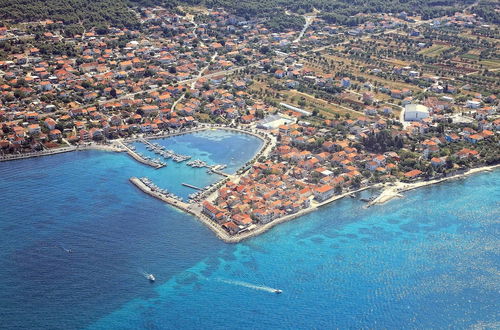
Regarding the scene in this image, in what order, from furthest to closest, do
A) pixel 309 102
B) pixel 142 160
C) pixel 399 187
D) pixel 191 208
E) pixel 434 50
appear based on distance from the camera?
pixel 434 50
pixel 309 102
pixel 142 160
pixel 399 187
pixel 191 208

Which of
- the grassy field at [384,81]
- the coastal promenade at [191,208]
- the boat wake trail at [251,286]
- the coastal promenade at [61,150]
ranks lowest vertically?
the boat wake trail at [251,286]

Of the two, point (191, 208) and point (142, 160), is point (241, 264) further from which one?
point (142, 160)

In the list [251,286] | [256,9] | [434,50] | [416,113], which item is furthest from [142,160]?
[256,9]

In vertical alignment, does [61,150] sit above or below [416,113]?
below

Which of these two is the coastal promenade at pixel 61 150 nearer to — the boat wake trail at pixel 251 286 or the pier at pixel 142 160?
the pier at pixel 142 160

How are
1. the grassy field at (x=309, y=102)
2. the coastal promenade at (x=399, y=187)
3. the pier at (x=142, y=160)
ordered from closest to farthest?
the coastal promenade at (x=399, y=187), the pier at (x=142, y=160), the grassy field at (x=309, y=102)

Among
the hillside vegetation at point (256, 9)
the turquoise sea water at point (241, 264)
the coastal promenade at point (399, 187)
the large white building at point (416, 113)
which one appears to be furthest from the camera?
the hillside vegetation at point (256, 9)

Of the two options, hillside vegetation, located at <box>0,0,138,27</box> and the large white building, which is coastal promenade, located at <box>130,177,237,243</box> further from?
hillside vegetation, located at <box>0,0,138,27</box>

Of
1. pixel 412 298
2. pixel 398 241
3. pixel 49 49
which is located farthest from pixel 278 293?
pixel 49 49

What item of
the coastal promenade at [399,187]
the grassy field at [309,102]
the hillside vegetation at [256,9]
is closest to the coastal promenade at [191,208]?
the coastal promenade at [399,187]

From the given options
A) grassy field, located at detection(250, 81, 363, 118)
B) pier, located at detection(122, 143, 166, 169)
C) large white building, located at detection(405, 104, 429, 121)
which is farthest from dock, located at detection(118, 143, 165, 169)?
large white building, located at detection(405, 104, 429, 121)

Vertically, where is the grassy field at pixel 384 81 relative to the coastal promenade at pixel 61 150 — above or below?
above
